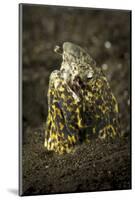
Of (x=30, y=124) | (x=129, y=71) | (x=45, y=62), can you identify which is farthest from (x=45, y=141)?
(x=129, y=71)

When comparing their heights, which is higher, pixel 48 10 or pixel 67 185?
pixel 48 10

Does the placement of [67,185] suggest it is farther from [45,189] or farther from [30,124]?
[30,124]

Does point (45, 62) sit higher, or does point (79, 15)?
point (79, 15)

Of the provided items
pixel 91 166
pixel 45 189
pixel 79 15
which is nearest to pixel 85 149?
pixel 91 166

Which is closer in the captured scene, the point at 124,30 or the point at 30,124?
the point at 30,124

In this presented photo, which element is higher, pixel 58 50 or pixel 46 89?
pixel 58 50

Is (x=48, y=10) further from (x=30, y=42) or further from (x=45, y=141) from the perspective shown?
(x=45, y=141)

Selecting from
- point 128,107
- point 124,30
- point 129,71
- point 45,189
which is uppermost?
point 124,30
